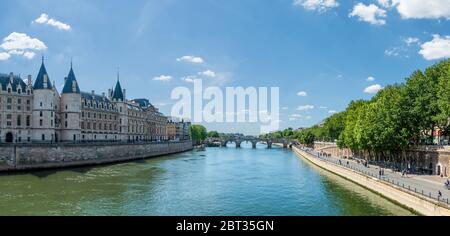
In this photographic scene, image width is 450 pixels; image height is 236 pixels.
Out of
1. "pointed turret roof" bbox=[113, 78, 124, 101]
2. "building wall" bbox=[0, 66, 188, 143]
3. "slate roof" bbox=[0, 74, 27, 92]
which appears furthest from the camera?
"pointed turret roof" bbox=[113, 78, 124, 101]

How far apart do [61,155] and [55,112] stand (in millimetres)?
19058

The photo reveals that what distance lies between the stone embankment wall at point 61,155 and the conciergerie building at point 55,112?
7.69m

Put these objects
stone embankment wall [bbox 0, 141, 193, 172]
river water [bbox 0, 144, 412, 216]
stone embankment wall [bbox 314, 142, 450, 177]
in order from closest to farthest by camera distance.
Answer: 1. river water [bbox 0, 144, 412, 216]
2. stone embankment wall [bbox 314, 142, 450, 177]
3. stone embankment wall [bbox 0, 141, 193, 172]

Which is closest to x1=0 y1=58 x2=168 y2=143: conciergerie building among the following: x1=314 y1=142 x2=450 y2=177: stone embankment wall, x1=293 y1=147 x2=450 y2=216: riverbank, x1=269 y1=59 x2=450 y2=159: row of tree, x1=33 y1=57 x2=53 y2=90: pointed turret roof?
x1=33 y1=57 x2=53 y2=90: pointed turret roof

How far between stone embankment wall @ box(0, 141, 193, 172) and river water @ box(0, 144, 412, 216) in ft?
18.7

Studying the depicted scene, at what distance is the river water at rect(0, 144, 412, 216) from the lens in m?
32.1

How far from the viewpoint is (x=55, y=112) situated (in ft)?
267

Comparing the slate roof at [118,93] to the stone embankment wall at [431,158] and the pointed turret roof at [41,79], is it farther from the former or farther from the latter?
the stone embankment wall at [431,158]

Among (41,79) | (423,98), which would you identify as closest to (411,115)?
(423,98)

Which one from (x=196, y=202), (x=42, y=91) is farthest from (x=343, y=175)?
(x=42, y=91)

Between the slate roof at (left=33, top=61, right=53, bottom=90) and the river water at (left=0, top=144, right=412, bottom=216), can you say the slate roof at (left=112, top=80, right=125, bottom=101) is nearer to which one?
the slate roof at (left=33, top=61, right=53, bottom=90)

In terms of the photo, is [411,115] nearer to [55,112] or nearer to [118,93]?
[55,112]

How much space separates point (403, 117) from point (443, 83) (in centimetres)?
873
